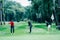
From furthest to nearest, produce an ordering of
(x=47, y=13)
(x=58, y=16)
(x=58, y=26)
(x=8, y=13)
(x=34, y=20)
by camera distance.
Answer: (x=8, y=13) < (x=34, y=20) < (x=47, y=13) < (x=58, y=16) < (x=58, y=26)

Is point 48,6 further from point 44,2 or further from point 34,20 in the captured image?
point 34,20

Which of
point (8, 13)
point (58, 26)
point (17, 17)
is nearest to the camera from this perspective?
point (58, 26)

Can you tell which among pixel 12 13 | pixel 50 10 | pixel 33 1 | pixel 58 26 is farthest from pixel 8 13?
pixel 58 26

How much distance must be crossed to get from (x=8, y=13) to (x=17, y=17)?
18845 mm

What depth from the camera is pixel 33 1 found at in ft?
254

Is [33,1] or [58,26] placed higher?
[33,1]

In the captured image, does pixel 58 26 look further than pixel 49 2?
No

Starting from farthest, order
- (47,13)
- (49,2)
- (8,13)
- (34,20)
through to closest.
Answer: (8,13)
(34,20)
(47,13)
(49,2)

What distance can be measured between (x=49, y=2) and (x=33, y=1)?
14091 mm

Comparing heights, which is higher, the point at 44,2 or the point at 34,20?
the point at 44,2

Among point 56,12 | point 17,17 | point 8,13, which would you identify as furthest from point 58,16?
point 17,17

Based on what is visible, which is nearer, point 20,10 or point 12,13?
point 12,13

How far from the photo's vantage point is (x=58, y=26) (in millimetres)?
53438

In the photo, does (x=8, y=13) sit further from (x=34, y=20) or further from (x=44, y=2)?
(x=44, y=2)
